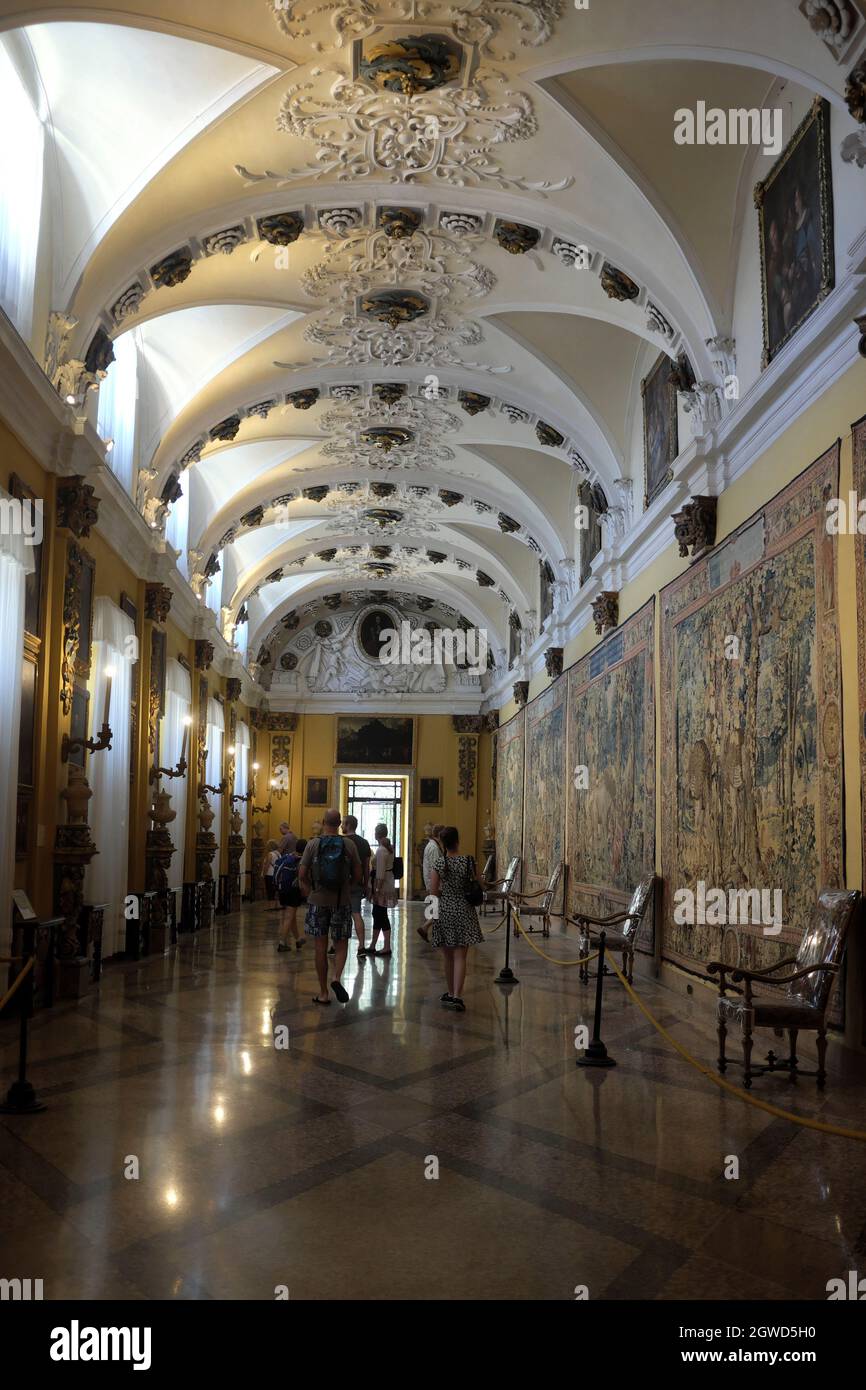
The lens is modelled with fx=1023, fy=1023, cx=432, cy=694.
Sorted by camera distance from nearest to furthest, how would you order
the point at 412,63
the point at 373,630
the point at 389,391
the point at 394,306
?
the point at 412,63
the point at 394,306
the point at 389,391
the point at 373,630

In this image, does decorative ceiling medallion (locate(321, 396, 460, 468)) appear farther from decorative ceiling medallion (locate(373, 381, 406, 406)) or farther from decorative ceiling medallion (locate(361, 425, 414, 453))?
decorative ceiling medallion (locate(373, 381, 406, 406))

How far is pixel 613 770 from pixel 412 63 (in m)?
9.34

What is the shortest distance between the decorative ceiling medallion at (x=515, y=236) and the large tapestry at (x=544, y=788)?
9337mm

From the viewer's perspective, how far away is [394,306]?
1323 centimetres

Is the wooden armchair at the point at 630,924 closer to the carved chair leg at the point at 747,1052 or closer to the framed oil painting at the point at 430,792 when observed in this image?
the carved chair leg at the point at 747,1052

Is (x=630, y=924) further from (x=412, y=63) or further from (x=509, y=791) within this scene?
(x=509, y=791)

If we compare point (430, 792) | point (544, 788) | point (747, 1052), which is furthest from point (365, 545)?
point (747, 1052)

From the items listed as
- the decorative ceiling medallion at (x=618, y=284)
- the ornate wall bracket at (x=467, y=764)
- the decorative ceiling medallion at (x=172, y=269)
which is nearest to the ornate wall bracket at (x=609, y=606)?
the decorative ceiling medallion at (x=618, y=284)

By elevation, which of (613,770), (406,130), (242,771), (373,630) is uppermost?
(406,130)

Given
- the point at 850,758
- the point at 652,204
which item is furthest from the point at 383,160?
the point at 850,758

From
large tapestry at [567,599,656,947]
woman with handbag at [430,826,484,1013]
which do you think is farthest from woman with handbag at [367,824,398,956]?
woman with handbag at [430,826,484,1013]

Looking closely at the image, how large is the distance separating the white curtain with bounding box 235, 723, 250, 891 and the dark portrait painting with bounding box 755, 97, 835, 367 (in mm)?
18630

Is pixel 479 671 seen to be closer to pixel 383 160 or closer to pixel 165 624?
pixel 165 624

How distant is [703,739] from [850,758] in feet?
11.2
